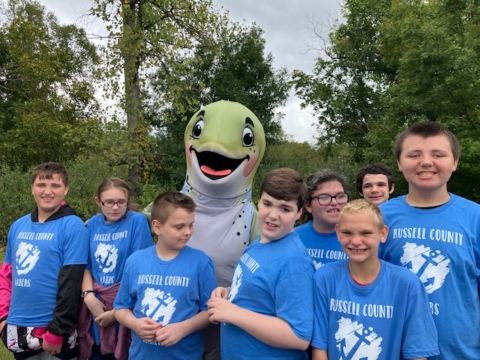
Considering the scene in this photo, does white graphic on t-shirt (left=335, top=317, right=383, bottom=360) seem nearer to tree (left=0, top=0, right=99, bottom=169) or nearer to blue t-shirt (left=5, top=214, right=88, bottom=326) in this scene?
blue t-shirt (left=5, top=214, right=88, bottom=326)

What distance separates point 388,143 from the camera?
495 inches

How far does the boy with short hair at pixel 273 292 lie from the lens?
1962 millimetres

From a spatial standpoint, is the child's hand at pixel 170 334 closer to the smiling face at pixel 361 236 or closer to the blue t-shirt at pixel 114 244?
the blue t-shirt at pixel 114 244

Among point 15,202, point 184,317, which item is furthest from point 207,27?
point 184,317

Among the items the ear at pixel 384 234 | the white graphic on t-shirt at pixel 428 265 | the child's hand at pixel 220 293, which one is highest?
the ear at pixel 384 234

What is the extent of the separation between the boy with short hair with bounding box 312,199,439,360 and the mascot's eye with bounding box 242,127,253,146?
53.8 inches

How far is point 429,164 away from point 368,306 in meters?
0.73

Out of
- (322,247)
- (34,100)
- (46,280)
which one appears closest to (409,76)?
(322,247)

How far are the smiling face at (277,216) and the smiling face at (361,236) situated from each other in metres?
0.28

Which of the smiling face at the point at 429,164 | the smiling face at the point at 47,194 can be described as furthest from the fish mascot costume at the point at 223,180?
the smiling face at the point at 429,164

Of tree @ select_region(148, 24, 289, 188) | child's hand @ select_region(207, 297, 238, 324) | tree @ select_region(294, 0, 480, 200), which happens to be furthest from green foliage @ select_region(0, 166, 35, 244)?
child's hand @ select_region(207, 297, 238, 324)

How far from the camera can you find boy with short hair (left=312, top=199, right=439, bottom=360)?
6.24ft

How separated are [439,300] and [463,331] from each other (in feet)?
0.57

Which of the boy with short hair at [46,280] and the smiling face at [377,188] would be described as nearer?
the boy with short hair at [46,280]
